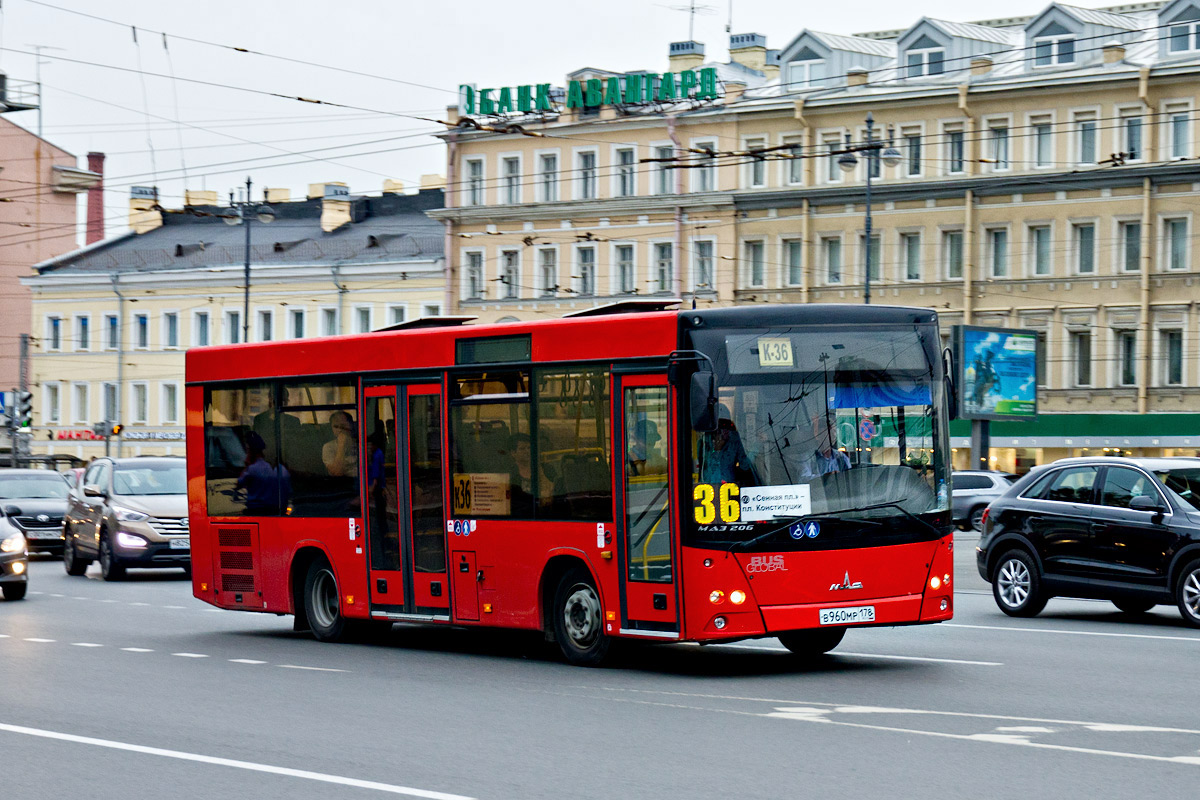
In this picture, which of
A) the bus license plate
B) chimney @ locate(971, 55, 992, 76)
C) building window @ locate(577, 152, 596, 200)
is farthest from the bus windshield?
building window @ locate(577, 152, 596, 200)

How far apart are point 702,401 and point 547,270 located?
189 ft

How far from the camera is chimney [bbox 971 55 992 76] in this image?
59906 millimetres

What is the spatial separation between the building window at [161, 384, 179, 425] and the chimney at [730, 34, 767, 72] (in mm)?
28371

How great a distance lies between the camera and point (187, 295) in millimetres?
80812

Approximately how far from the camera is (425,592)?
16.2 meters

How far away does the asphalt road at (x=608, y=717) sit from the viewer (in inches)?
365

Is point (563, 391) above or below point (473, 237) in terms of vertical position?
below

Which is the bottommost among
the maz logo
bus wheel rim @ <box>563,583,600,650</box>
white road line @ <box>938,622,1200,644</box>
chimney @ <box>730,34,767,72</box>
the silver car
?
the silver car

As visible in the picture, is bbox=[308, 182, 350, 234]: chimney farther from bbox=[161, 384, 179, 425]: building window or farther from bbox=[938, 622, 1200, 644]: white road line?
bbox=[938, 622, 1200, 644]: white road line

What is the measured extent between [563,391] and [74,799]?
6428mm

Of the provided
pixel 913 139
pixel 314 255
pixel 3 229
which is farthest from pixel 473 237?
pixel 3 229

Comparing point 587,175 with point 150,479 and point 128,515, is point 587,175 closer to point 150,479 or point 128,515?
point 150,479

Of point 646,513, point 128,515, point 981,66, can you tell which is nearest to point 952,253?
point 981,66

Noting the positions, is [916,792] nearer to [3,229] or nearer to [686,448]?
[686,448]
